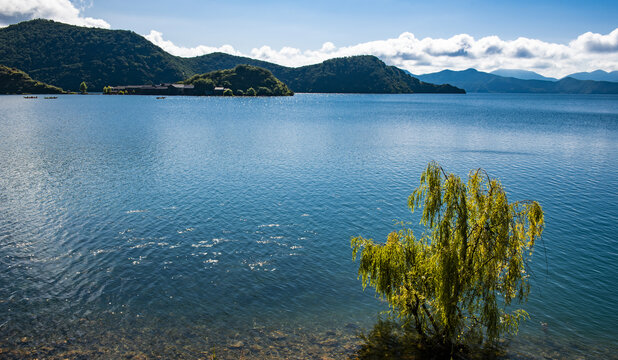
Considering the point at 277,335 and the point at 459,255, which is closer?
the point at 459,255

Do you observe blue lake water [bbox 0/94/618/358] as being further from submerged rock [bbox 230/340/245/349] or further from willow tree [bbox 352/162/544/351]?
willow tree [bbox 352/162/544/351]

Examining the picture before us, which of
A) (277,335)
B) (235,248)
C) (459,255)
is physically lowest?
(277,335)

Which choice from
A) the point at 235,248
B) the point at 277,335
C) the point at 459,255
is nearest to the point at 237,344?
the point at 277,335

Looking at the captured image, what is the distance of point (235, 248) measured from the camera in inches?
1549

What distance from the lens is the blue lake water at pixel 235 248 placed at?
26.0 m

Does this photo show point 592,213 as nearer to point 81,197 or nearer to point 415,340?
point 415,340

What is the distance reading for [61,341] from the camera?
24578mm

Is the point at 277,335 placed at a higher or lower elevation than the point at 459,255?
lower

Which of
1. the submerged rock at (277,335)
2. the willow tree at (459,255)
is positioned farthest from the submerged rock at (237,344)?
the willow tree at (459,255)

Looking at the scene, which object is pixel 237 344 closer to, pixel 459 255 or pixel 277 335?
pixel 277 335

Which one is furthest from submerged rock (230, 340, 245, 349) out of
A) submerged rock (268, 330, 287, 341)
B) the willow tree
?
the willow tree

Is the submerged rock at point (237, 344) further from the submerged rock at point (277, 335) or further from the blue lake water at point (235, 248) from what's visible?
the submerged rock at point (277, 335)

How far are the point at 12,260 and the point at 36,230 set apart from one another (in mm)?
7275

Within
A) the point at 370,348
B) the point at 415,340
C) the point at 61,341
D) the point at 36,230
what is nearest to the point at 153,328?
the point at 61,341
